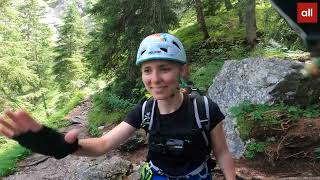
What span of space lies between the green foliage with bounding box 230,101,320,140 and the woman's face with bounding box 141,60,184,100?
4803 mm

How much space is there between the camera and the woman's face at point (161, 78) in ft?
9.09

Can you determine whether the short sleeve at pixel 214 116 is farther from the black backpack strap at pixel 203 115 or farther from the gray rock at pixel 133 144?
the gray rock at pixel 133 144

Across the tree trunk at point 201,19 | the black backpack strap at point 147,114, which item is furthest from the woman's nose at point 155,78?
the tree trunk at point 201,19

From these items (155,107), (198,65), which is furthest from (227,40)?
(155,107)

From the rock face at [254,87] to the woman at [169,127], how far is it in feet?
15.1

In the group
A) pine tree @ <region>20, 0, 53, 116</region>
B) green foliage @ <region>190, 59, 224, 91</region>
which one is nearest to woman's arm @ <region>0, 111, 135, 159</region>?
green foliage @ <region>190, 59, 224, 91</region>

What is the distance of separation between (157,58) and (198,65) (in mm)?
13029

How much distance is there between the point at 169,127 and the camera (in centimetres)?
286

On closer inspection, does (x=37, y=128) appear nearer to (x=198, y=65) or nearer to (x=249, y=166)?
(x=249, y=166)

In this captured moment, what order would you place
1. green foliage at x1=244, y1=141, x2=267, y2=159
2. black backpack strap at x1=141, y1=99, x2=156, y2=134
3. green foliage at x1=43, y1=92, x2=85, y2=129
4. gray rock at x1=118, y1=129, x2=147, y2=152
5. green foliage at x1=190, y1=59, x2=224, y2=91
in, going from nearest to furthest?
1. black backpack strap at x1=141, y1=99, x2=156, y2=134
2. green foliage at x1=244, y1=141, x2=267, y2=159
3. gray rock at x1=118, y1=129, x2=147, y2=152
4. green foliage at x1=190, y1=59, x2=224, y2=91
5. green foliage at x1=43, y1=92, x2=85, y2=129

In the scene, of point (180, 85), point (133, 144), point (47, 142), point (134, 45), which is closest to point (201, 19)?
point (134, 45)

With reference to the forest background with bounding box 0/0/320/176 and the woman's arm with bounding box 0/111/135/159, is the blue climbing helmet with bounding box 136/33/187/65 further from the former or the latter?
the forest background with bounding box 0/0/320/176

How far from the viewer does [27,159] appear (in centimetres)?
1141

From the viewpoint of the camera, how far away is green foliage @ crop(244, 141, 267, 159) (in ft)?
22.8
